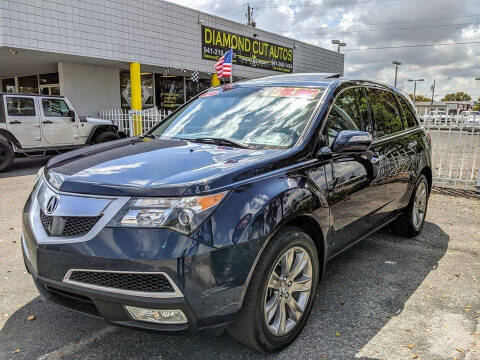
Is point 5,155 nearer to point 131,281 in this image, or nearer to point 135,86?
point 135,86

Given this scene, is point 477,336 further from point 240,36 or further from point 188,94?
point 188,94

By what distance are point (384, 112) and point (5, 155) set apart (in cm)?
892

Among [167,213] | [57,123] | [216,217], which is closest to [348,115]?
[216,217]

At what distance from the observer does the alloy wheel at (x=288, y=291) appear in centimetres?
249

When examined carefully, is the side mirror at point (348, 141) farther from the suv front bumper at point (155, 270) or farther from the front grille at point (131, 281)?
the front grille at point (131, 281)

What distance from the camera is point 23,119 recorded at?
32.8 feet

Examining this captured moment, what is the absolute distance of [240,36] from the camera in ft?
66.2

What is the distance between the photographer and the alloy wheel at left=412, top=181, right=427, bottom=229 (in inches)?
192

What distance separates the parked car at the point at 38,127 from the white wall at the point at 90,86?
553cm

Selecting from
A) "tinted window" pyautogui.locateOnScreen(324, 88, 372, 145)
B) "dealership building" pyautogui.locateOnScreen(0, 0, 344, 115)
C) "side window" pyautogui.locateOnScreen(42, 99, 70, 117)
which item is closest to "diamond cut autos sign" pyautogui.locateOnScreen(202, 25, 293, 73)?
"dealership building" pyautogui.locateOnScreen(0, 0, 344, 115)

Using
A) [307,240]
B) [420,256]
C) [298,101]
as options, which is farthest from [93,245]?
[420,256]

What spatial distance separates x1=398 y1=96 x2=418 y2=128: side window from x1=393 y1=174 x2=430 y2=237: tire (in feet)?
2.12

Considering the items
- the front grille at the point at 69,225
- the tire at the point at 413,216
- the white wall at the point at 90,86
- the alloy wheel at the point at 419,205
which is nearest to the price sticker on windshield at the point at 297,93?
the front grille at the point at 69,225

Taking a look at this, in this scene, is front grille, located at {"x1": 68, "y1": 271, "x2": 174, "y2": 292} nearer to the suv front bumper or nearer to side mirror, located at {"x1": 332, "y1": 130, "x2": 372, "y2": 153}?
the suv front bumper
